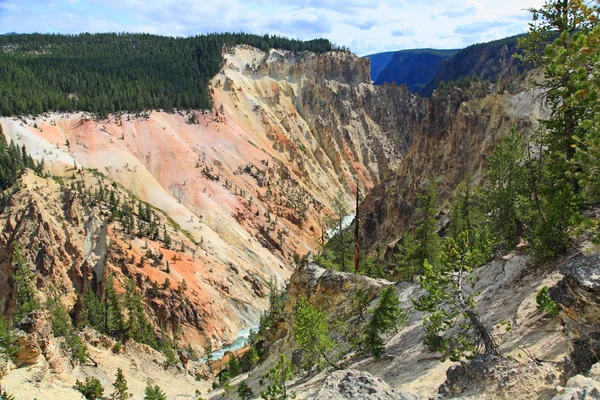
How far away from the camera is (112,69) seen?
119 m

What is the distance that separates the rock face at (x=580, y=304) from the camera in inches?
390

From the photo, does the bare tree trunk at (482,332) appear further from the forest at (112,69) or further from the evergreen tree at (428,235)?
the forest at (112,69)

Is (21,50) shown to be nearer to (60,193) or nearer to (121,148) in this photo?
(121,148)

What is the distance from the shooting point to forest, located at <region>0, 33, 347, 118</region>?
3858 inches

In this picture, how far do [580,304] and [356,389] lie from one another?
5.87m

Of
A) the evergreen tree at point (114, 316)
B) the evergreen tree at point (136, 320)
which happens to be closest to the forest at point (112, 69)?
the evergreen tree at point (136, 320)

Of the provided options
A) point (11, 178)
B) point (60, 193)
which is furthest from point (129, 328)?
point (11, 178)

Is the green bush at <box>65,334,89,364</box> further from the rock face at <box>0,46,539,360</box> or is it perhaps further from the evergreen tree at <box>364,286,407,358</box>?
the evergreen tree at <box>364,286,407,358</box>

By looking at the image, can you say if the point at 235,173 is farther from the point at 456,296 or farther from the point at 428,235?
the point at 456,296

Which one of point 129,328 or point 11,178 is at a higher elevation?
point 11,178

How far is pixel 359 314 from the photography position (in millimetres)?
24906

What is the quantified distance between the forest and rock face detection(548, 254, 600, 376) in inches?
3854

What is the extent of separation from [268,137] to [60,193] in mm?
64335

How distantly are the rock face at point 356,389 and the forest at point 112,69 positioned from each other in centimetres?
9588
